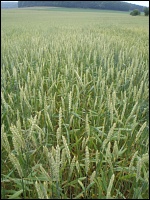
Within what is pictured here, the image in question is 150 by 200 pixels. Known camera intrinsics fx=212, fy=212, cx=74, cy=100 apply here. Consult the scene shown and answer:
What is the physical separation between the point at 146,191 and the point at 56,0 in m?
80.6

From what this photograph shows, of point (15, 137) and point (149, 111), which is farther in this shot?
point (149, 111)

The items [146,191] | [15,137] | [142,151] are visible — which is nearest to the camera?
[15,137]

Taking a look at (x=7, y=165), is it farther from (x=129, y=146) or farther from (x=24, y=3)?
(x=24, y=3)

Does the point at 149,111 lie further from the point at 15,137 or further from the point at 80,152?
the point at 15,137

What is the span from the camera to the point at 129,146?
1.25m

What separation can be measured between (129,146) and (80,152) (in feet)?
1.00

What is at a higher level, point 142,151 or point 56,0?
point 56,0

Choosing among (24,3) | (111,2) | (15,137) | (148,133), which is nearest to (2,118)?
(15,137)

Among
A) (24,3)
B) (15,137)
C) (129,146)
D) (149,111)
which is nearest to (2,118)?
(15,137)

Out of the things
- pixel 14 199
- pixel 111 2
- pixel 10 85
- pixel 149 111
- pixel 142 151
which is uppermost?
pixel 111 2

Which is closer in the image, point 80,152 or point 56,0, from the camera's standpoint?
point 80,152

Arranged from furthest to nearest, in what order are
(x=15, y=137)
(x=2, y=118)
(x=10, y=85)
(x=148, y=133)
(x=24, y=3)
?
(x=24, y=3) < (x=10, y=85) < (x=2, y=118) < (x=148, y=133) < (x=15, y=137)

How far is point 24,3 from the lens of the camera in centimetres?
8056

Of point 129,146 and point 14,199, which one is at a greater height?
point 129,146
